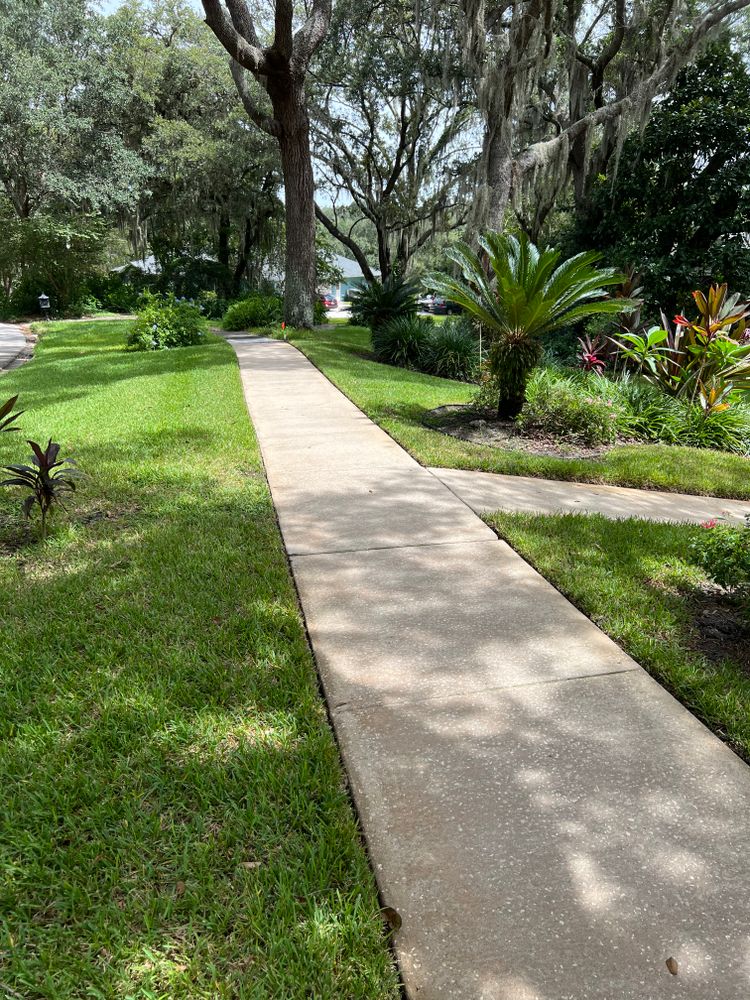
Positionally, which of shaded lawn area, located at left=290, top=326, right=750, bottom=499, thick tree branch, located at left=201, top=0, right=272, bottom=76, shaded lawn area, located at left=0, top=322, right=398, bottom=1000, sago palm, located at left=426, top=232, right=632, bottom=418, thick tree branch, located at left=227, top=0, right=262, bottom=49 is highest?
thick tree branch, located at left=227, top=0, right=262, bottom=49

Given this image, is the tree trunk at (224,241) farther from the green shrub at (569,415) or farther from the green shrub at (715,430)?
the green shrub at (715,430)

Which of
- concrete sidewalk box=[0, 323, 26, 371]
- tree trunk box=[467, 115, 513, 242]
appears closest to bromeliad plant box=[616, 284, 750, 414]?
tree trunk box=[467, 115, 513, 242]

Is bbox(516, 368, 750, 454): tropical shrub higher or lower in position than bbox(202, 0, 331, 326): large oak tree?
lower

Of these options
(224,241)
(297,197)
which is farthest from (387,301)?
(224,241)

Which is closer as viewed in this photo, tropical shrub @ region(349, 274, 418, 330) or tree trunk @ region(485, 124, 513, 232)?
tree trunk @ region(485, 124, 513, 232)

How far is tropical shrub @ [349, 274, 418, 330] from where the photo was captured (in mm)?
13562

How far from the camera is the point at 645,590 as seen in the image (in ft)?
10.7

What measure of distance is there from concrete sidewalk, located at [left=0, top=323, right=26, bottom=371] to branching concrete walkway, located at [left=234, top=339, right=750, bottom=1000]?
11415 mm

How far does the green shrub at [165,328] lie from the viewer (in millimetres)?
12969

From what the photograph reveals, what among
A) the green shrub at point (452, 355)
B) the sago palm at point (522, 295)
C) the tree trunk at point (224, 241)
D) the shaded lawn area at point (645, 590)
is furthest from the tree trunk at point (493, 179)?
the tree trunk at point (224, 241)

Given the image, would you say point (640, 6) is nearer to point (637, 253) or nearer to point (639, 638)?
point (637, 253)

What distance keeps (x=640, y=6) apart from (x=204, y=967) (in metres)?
17.1

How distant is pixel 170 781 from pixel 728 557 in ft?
8.38

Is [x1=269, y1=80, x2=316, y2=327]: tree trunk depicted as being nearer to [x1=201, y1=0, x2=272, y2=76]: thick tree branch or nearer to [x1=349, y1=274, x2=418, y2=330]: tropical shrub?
[x1=201, y1=0, x2=272, y2=76]: thick tree branch
